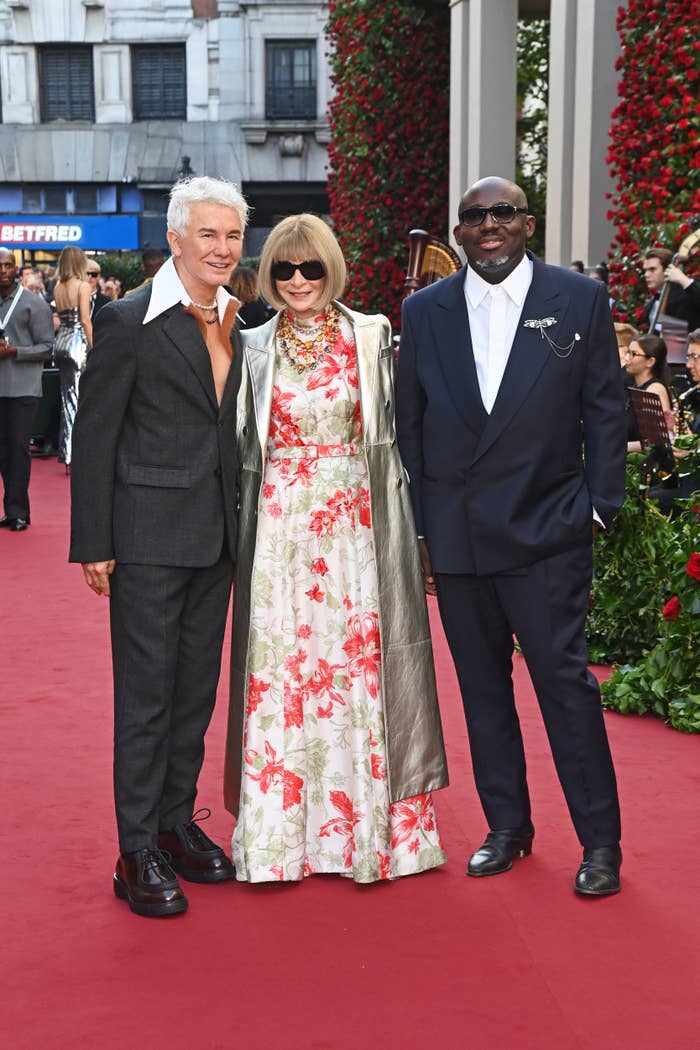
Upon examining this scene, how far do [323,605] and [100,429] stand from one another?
2.74 ft

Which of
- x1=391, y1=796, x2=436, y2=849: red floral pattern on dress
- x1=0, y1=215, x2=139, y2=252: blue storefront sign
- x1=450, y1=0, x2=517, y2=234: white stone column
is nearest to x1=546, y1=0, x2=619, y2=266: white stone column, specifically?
x1=450, y1=0, x2=517, y2=234: white stone column

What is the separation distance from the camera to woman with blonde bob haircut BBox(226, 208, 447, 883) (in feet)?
13.9

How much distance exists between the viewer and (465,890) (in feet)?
13.8

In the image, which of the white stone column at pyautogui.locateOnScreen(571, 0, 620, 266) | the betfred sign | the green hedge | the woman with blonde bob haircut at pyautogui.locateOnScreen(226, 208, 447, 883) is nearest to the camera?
the woman with blonde bob haircut at pyautogui.locateOnScreen(226, 208, 447, 883)

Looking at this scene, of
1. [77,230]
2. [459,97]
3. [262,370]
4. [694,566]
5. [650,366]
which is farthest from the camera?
[77,230]

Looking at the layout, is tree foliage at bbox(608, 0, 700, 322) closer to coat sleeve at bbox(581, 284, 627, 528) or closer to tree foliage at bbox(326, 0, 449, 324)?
coat sleeve at bbox(581, 284, 627, 528)

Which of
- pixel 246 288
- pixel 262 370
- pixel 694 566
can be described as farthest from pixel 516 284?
pixel 246 288

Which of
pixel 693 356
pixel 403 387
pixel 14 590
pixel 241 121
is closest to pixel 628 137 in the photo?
pixel 693 356

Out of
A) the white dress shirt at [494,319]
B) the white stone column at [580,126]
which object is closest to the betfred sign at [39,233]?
the white stone column at [580,126]

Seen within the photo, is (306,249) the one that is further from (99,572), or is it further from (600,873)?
(600,873)

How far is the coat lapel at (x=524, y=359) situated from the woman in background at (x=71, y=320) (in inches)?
375

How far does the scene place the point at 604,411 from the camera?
4.08 metres

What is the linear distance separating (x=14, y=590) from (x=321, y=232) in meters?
5.29

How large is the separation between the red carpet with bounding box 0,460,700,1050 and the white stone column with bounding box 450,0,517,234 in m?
10.3
